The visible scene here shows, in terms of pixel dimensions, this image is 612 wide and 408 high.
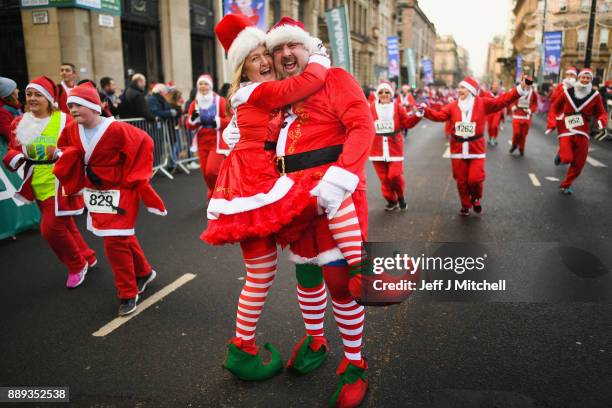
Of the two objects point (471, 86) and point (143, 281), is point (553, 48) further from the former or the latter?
point (143, 281)

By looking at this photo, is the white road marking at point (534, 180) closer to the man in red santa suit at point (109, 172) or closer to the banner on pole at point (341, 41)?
the man in red santa suit at point (109, 172)

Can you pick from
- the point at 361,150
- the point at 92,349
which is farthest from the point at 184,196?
the point at 361,150

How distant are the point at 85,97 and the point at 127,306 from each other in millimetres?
1701

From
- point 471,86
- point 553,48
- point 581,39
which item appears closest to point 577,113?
point 471,86

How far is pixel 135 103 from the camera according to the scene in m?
10.1

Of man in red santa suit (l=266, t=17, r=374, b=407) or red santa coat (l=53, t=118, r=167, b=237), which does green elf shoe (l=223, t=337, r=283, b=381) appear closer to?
man in red santa suit (l=266, t=17, r=374, b=407)

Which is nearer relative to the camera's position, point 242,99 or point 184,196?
point 242,99

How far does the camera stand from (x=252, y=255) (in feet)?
8.80

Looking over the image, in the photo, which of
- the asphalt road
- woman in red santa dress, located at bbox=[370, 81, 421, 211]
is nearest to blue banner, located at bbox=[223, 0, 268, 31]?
woman in red santa dress, located at bbox=[370, 81, 421, 211]

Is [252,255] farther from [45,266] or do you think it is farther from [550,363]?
[45,266]

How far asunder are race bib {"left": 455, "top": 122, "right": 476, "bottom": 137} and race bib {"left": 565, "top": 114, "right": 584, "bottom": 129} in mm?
2612

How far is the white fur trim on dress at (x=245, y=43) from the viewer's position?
2.52m

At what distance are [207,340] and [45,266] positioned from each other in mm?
2713

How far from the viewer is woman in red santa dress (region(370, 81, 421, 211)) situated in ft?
24.2
